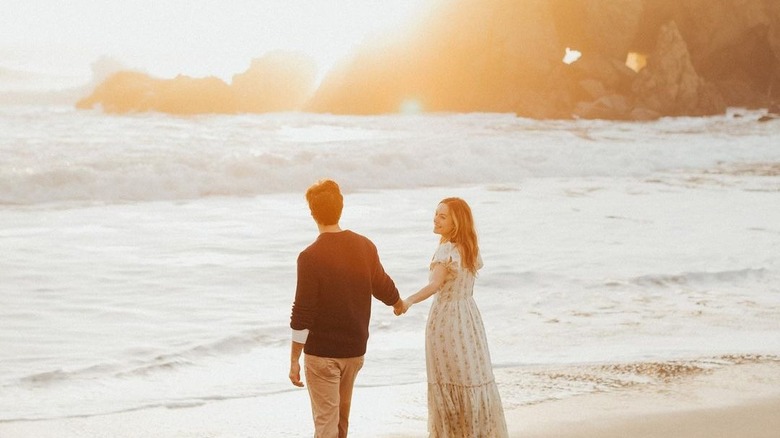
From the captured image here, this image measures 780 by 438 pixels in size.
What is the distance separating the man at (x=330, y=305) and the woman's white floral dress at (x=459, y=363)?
0.51 metres

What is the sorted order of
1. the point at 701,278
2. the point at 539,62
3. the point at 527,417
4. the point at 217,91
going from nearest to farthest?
the point at 527,417 < the point at 701,278 < the point at 539,62 < the point at 217,91

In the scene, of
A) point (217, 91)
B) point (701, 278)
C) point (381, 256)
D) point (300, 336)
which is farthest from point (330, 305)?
point (217, 91)

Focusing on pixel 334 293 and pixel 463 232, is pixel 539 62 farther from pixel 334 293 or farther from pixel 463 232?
pixel 334 293

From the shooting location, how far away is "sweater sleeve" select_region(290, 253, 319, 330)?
410cm

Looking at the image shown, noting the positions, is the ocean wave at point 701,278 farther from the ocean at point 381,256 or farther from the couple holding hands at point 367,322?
the couple holding hands at point 367,322

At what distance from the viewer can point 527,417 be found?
5637 mm

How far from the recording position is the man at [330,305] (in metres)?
4.12

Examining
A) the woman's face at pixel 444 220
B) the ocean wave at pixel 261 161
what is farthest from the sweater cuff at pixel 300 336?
the ocean wave at pixel 261 161

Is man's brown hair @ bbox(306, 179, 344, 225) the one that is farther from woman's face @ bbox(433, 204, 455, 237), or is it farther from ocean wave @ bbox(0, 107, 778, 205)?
ocean wave @ bbox(0, 107, 778, 205)

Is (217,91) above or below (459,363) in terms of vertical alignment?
above

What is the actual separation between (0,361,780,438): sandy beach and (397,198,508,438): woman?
72cm

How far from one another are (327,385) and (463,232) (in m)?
0.97

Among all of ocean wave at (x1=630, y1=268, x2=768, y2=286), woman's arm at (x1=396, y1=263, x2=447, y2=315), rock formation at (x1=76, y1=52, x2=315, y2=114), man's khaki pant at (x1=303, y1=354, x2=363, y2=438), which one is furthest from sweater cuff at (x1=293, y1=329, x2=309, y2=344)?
rock formation at (x1=76, y1=52, x2=315, y2=114)

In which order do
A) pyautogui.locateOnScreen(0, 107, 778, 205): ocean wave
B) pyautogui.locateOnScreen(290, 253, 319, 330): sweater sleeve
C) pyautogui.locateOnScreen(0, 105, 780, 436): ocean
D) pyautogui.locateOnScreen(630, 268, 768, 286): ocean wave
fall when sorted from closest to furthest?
1. pyautogui.locateOnScreen(290, 253, 319, 330): sweater sleeve
2. pyautogui.locateOnScreen(0, 105, 780, 436): ocean
3. pyautogui.locateOnScreen(630, 268, 768, 286): ocean wave
4. pyautogui.locateOnScreen(0, 107, 778, 205): ocean wave
